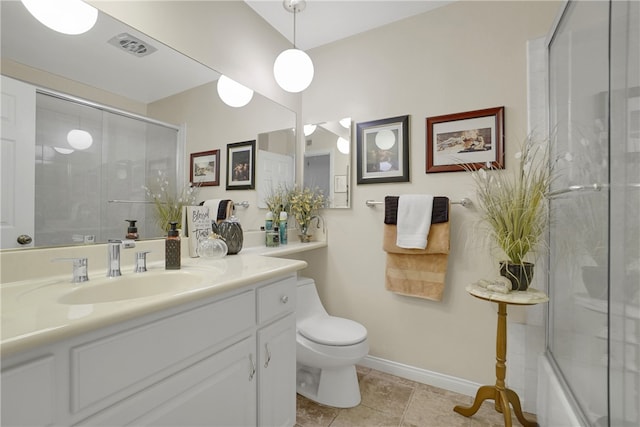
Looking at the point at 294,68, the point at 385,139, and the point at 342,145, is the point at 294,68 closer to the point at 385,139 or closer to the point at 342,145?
the point at 342,145

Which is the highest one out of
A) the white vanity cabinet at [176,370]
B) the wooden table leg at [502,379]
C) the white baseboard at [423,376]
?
the white vanity cabinet at [176,370]

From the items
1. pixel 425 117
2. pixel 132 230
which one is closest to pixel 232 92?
pixel 132 230

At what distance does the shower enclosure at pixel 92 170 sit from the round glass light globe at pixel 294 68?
801mm

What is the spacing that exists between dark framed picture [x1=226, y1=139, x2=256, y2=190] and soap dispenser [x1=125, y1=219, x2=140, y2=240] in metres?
0.56

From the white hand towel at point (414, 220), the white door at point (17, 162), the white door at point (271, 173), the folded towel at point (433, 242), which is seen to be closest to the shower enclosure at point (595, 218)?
the folded towel at point (433, 242)

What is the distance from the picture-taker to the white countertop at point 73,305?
1.90 feet

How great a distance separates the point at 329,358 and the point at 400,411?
51cm

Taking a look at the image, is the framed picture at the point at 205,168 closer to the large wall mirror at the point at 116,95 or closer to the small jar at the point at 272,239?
the large wall mirror at the point at 116,95

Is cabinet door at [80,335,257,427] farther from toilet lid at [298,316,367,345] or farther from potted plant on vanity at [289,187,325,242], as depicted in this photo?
potted plant on vanity at [289,187,325,242]

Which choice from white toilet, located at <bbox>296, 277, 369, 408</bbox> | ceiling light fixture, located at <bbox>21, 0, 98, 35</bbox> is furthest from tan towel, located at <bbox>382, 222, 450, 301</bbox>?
ceiling light fixture, located at <bbox>21, 0, 98, 35</bbox>

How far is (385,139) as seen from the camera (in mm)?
2025

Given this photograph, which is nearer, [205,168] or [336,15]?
[205,168]

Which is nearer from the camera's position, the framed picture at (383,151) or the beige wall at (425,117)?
the beige wall at (425,117)

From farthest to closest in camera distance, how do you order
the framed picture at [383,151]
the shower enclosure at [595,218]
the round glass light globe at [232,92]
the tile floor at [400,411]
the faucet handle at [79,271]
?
the framed picture at [383,151]
the round glass light globe at [232,92]
the tile floor at [400,411]
the faucet handle at [79,271]
the shower enclosure at [595,218]
